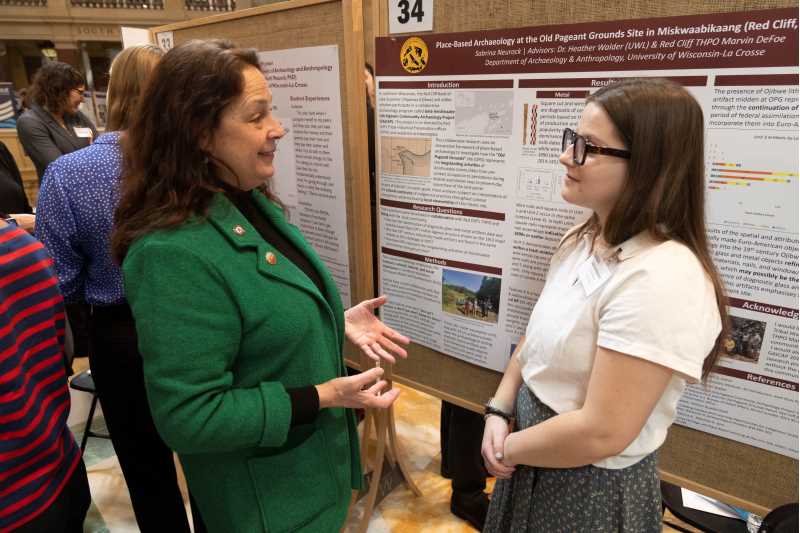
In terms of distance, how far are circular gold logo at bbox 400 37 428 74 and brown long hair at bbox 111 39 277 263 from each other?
67 centimetres

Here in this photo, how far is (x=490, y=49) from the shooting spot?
1368mm

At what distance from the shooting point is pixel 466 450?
222 cm

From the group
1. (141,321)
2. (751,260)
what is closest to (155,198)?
(141,321)

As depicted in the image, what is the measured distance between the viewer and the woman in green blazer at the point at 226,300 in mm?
914

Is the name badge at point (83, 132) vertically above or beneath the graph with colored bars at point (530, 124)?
above

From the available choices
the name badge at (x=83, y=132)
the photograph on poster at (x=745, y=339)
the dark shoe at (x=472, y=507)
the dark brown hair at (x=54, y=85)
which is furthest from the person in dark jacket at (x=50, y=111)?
the photograph on poster at (x=745, y=339)

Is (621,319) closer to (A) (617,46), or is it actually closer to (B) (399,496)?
(A) (617,46)

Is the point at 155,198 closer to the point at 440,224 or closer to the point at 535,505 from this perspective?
the point at 440,224

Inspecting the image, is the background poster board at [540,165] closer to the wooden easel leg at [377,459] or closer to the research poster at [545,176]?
the research poster at [545,176]

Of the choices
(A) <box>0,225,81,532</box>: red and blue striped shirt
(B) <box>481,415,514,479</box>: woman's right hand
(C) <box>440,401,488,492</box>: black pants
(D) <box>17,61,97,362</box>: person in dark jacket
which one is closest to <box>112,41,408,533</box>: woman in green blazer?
(A) <box>0,225,81,532</box>: red and blue striped shirt

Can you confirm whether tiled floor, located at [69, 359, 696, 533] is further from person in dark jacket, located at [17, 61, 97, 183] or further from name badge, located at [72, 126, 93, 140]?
name badge, located at [72, 126, 93, 140]

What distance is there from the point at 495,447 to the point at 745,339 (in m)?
0.69

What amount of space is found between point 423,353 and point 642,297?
3.48 ft

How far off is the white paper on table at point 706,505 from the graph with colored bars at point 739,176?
1.17 m
